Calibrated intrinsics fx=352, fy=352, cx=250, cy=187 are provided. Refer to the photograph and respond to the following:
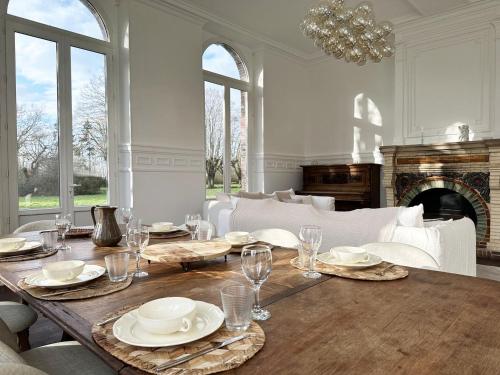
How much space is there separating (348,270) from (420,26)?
509cm

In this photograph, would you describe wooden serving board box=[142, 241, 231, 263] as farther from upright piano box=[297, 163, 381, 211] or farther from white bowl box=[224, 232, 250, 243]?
upright piano box=[297, 163, 381, 211]

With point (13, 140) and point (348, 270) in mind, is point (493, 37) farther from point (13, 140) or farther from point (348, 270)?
point (13, 140)

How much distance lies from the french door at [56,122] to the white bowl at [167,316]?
3.52 m

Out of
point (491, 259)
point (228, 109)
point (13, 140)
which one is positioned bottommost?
point (491, 259)

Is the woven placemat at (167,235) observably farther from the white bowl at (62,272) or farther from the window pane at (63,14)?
the window pane at (63,14)

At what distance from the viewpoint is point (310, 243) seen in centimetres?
118

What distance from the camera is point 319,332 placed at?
2.49 feet

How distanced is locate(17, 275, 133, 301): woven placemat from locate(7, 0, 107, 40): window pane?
12.0 ft

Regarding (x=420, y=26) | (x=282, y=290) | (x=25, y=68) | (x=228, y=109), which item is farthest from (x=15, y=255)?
(x=420, y=26)

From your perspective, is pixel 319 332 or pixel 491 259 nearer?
pixel 319 332

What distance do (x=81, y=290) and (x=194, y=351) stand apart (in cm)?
56

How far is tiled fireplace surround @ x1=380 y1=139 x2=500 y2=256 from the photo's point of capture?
4.39 m

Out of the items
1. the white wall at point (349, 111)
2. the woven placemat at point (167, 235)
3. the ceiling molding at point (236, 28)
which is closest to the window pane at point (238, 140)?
the ceiling molding at point (236, 28)

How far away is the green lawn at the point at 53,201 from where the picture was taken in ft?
12.1
